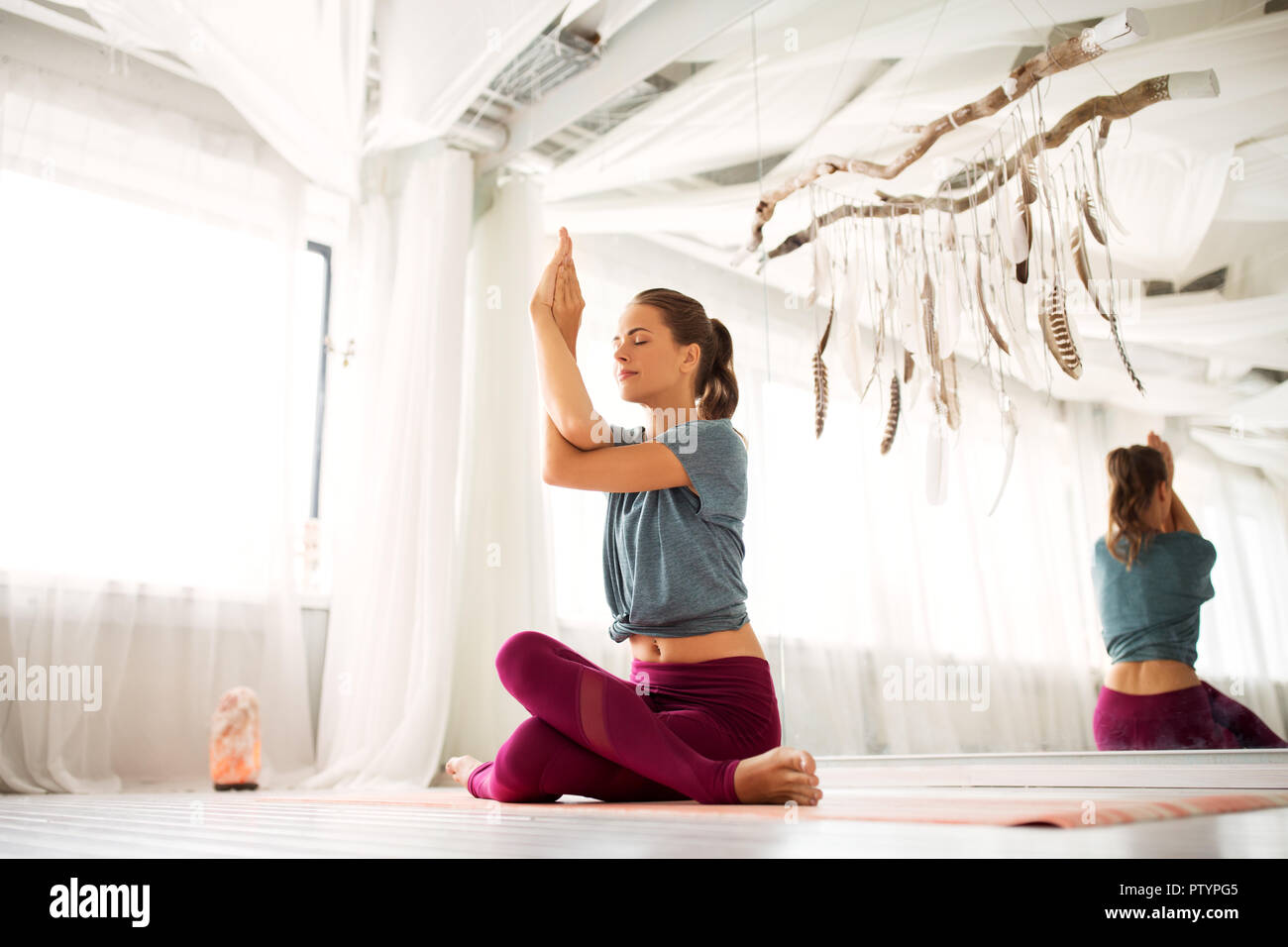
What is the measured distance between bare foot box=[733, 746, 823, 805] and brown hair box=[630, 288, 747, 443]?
1.94 feet

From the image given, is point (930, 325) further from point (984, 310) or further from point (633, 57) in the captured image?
point (633, 57)

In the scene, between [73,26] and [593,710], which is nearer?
[593,710]

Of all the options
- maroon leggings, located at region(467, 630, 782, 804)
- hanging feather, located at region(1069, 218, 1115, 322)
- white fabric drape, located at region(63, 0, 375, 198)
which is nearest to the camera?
maroon leggings, located at region(467, 630, 782, 804)

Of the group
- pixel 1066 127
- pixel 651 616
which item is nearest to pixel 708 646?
pixel 651 616

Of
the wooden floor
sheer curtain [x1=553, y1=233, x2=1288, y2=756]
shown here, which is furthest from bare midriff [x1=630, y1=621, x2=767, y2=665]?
sheer curtain [x1=553, y1=233, x2=1288, y2=756]

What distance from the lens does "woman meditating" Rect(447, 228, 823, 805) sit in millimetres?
1172

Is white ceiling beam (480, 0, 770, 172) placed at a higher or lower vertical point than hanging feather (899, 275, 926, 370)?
higher

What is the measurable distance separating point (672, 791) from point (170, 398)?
205 cm

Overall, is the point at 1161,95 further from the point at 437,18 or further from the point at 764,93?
the point at 437,18

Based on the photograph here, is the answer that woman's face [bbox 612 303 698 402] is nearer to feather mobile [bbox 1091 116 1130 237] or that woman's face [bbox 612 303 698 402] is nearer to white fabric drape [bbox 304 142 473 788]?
feather mobile [bbox 1091 116 1130 237]

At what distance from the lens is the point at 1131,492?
64.7 inches

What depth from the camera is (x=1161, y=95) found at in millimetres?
1690

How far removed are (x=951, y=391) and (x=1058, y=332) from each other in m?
0.24
